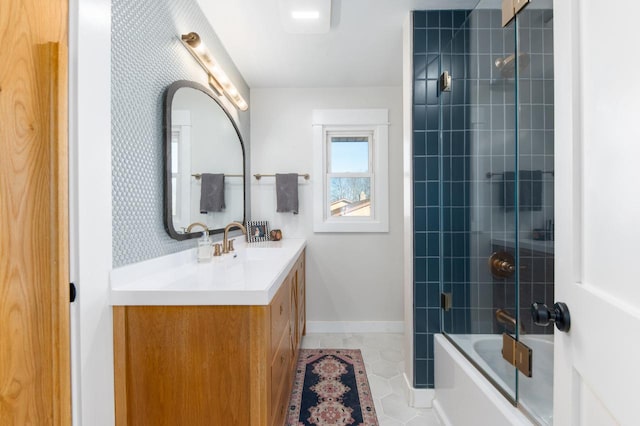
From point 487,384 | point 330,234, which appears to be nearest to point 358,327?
point 330,234

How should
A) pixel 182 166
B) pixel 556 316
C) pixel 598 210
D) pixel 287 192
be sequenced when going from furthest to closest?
pixel 287 192, pixel 182 166, pixel 556 316, pixel 598 210

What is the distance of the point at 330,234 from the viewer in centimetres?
279

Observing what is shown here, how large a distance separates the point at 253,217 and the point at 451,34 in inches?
83.6

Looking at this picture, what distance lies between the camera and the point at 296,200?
270 cm

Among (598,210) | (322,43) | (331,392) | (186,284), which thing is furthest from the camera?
(322,43)

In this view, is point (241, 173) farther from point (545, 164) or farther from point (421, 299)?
point (545, 164)

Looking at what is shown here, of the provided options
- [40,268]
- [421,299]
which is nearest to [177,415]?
[40,268]

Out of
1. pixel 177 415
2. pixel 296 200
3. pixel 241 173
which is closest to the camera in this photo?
pixel 177 415

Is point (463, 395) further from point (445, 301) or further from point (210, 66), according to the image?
point (210, 66)

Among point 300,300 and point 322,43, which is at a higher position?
point 322,43

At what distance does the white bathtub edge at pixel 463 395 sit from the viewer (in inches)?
42.2

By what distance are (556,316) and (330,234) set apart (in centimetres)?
217

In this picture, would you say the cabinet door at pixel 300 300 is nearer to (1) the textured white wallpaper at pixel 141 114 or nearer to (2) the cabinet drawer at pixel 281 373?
(2) the cabinet drawer at pixel 281 373

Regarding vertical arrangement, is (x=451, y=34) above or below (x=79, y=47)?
above
